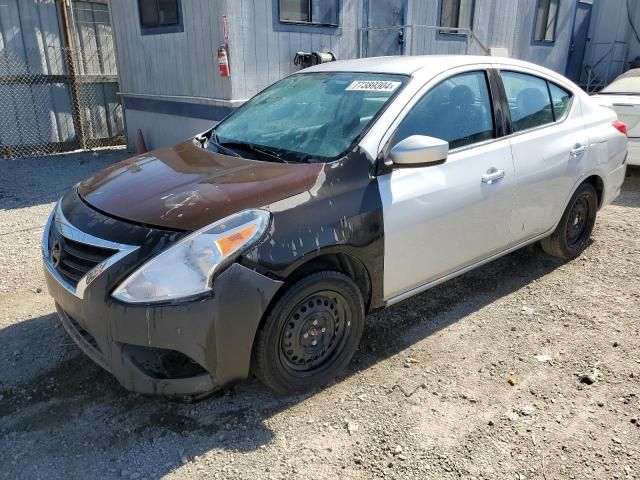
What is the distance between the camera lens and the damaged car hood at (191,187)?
2656mm

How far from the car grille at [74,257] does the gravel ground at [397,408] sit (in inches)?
29.1

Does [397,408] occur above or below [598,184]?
below

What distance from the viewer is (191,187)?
290 cm

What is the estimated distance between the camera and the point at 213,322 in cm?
251

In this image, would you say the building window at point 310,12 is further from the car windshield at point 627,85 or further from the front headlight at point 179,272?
the front headlight at point 179,272

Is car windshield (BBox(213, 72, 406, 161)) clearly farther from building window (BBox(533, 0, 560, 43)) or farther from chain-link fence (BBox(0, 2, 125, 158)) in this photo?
building window (BBox(533, 0, 560, 43))

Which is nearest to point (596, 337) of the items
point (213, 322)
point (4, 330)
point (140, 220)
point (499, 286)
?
point (499, 286)

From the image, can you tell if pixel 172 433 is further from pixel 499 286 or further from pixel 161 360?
pixel 499 286

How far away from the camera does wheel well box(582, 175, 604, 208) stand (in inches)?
189

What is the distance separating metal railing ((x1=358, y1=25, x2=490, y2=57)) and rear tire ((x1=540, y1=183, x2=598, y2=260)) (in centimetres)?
494

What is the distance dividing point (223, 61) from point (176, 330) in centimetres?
569

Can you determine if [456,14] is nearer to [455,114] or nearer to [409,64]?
[409,64]

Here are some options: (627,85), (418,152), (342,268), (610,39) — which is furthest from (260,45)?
(610,39)

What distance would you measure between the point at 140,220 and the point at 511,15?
11295 mm
